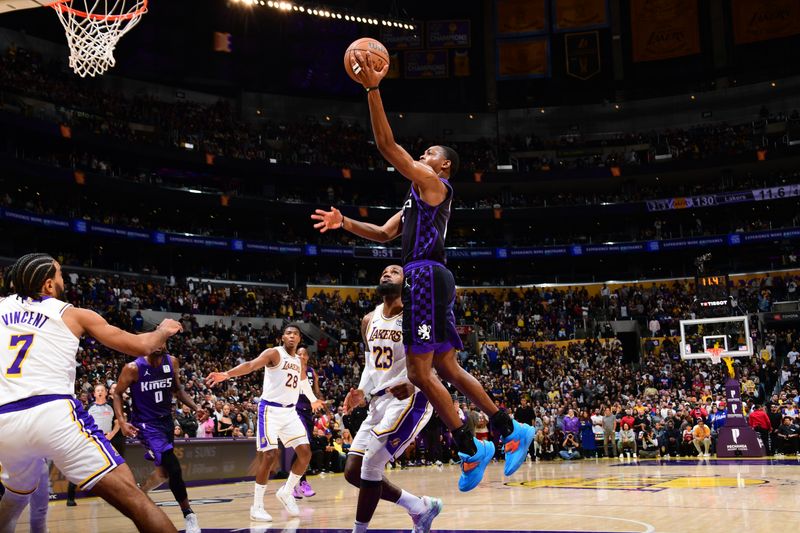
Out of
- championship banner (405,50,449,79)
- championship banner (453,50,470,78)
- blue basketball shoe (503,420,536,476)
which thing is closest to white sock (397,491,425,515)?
blue basketball shoe (503,420,536,476)

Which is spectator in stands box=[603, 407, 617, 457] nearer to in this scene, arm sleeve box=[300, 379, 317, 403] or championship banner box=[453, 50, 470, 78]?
arm sleeve box=[300, 379, 317, 403]

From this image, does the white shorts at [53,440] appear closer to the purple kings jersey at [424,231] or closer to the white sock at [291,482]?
the purple kings jersey at [424,231]

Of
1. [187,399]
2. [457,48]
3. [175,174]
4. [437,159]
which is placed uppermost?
[457,48]

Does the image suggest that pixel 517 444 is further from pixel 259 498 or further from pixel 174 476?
pixel 259 498

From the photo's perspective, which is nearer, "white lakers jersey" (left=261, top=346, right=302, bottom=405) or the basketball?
the basketball

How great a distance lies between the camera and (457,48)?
43.7m

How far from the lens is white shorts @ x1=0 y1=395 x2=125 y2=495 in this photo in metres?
4.12

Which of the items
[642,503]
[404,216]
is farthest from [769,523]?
[404,216]

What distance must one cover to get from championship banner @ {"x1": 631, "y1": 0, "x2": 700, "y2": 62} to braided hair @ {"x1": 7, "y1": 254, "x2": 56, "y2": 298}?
42002 millimetres

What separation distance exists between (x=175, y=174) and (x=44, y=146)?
633 cm

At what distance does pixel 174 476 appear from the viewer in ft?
26.7

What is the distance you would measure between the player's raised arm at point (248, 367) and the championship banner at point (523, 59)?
3599 centimetres

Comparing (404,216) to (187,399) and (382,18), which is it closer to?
(187,399)

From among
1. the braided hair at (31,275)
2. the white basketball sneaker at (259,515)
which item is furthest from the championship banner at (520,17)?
the braided hair at (31,275)
